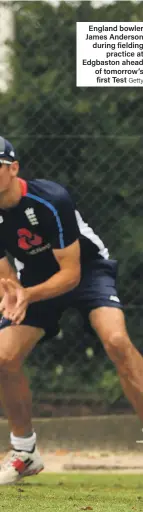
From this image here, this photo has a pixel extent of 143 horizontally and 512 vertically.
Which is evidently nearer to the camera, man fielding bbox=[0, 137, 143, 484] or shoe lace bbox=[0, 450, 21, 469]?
man fielding bbox=[0, 137, 143, 484]

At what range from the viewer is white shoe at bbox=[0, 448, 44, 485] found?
6.47 m

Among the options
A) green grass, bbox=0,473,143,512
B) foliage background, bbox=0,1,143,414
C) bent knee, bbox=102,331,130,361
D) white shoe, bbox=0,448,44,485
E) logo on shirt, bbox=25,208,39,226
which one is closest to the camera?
green grass, bbox=0,473,143,512

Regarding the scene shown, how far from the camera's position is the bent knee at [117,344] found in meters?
6.10

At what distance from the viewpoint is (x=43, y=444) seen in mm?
7598

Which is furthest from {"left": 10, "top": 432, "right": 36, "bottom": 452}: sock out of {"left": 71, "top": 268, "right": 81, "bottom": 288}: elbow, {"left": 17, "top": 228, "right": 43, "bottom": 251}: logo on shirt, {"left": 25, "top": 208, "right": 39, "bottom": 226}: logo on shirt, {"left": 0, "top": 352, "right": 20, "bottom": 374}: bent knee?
{"left": 25, "top": 208, "right": 39, "bottom": 226}: logo on shirt

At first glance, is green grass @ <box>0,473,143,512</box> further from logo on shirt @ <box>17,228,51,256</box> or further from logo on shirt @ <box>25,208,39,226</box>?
logo on shirt @ <box>25,208,39,226</box>

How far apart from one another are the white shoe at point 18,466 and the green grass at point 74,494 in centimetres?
5

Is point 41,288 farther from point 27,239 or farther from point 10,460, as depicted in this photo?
point 10,460

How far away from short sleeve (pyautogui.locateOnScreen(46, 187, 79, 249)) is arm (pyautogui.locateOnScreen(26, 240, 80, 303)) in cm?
3

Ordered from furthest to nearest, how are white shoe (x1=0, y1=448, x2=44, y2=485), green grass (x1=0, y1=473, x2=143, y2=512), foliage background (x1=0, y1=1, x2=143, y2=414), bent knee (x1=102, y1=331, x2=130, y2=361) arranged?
foliage background (x1=0, y1=1, x2=143, y2=414) < white shoe (x1=0, y1=448, x2=44, y2=485) < bent knee (x1=102, y1=331, x2=130, y2=361) < green grass (x1=0, y1=473, x2=143, y2=512)

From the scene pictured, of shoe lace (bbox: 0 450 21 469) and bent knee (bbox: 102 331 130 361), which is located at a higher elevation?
bent knee (bbox: 102 331 130 361)

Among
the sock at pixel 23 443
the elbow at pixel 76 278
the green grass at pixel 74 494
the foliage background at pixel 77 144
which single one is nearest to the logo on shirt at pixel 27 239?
the elbow at pixel 76 278

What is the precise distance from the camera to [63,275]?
619cm

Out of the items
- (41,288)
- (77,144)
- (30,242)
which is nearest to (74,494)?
(41,288)
